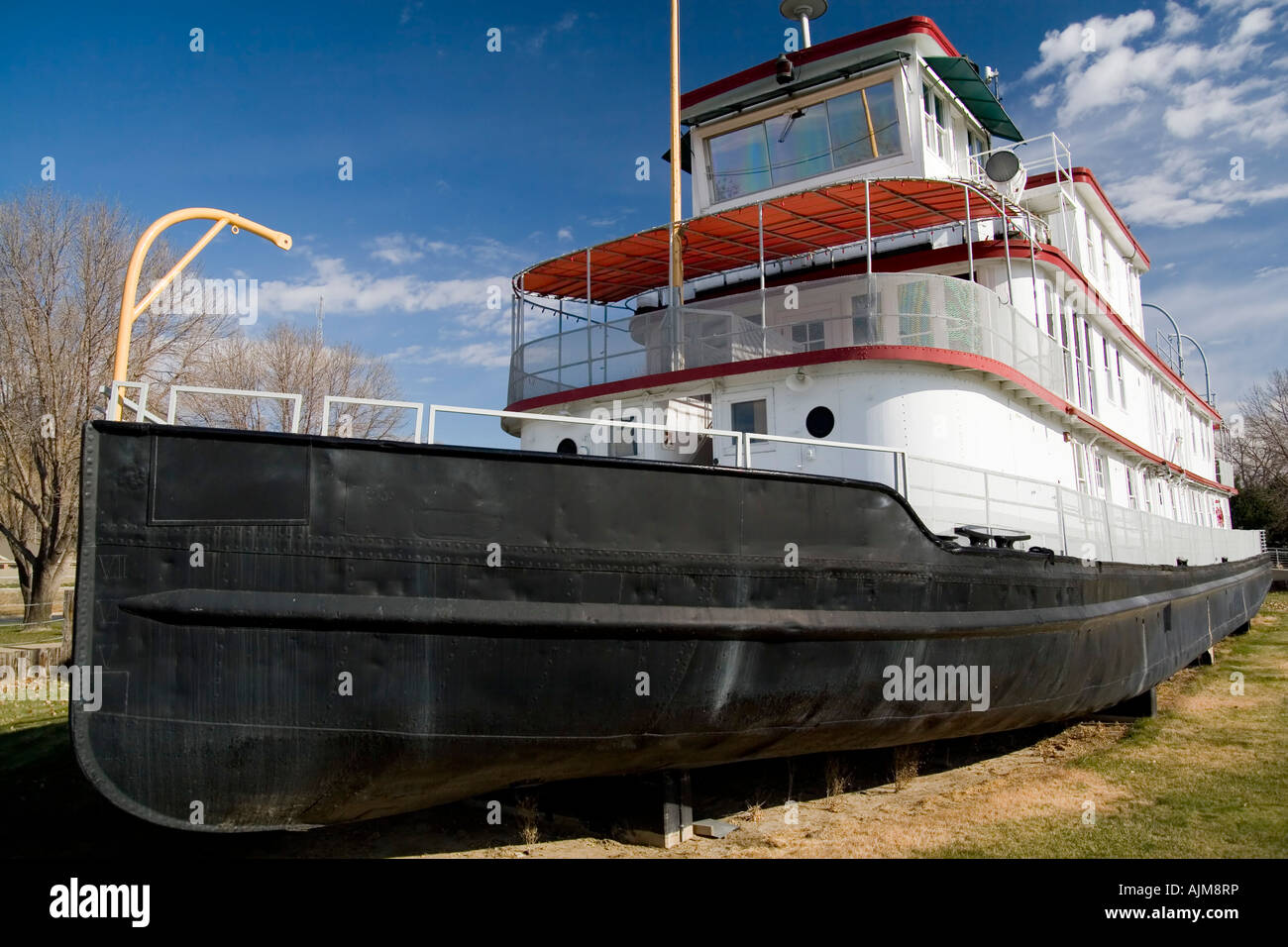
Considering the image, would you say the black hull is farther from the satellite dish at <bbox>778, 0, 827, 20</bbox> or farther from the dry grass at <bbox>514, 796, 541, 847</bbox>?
the satellite dish at <bbox>778, 0, 827, 20</bbox>

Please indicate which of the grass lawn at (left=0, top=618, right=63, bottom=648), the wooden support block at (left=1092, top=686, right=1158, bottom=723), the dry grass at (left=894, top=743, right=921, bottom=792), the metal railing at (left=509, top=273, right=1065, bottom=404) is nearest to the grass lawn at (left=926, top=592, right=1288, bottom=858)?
the wooden support block at (left=1092, top=686, right=1158, bottom=723)

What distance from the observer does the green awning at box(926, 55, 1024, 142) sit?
13.3 metres

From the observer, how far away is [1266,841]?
502cm

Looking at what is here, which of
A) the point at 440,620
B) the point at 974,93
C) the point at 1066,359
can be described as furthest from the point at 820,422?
the point at 974,93

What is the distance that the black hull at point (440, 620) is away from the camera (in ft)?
14.1

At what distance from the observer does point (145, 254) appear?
5.12 m

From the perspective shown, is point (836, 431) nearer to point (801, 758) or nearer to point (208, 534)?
point (801, 758)

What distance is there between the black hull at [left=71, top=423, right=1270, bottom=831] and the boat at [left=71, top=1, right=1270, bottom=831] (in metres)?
0.02

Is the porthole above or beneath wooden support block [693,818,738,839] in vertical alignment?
above

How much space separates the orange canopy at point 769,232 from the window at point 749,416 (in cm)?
245

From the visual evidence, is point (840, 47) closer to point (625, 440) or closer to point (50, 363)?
point (625, 440)

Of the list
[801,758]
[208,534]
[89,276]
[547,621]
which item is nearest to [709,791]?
[801,758]
